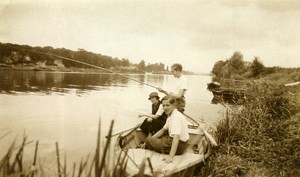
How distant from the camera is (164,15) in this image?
5309 mm

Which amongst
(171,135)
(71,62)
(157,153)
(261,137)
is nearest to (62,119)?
(157,153)

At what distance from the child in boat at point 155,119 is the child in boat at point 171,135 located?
1.55 ft

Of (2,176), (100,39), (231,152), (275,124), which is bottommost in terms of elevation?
(231,152)

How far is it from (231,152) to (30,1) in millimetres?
3527

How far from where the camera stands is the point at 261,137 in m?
3.92

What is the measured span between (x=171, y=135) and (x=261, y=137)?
62.1 inches

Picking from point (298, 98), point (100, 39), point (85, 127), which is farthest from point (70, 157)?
point (298, 98)

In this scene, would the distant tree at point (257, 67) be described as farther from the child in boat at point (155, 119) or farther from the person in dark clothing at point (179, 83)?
the child in boat at point (155, 119)

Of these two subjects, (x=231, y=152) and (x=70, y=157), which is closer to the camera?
(x=231, y=152)

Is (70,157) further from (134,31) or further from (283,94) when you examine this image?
(283,94)

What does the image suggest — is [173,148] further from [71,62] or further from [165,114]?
[71,62]

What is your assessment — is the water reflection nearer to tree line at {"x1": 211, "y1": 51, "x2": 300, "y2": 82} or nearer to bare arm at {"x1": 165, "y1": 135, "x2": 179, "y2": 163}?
tree line at {"x1": 211, "y1": 51, "x2": 300, "y2": 82}

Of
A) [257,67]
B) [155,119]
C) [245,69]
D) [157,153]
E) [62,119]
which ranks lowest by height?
[62,119]

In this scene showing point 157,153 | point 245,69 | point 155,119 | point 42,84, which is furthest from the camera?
point 245,69
